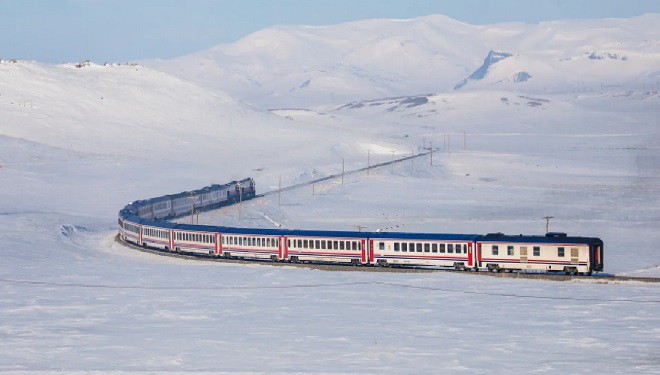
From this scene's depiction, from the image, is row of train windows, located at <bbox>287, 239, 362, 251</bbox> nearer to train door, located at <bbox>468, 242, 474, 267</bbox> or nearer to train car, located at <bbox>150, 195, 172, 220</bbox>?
train door, located at <bbox>468, 242, 474, 267</bbox>

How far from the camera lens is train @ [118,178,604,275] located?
227 ft

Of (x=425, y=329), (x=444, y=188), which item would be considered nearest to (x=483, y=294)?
(x=425, y=329)

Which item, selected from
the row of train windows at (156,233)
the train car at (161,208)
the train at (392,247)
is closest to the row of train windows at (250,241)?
the train at (392,247)

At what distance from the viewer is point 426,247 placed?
2886 inches

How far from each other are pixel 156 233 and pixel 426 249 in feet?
86.2

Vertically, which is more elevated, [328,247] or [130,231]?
[130,231]

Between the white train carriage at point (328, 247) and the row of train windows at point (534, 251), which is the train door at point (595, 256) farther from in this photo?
the white train carriage at point (328, 247)

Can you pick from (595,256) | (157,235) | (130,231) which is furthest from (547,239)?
(130,231)

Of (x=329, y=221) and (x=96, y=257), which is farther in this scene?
(x=329, y=221)

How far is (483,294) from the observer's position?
213 feet

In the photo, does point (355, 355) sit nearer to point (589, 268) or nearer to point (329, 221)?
point (589, 268)

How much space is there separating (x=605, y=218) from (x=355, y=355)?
8518cm

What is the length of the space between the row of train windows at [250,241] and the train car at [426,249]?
8.12 meters

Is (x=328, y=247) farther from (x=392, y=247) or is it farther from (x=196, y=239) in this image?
(x=196, y=239)
